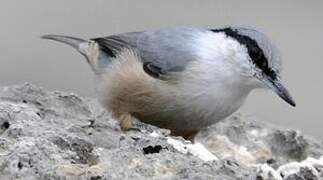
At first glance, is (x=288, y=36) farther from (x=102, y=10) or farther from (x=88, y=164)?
(x=88, y=164)

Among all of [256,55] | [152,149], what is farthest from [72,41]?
[152,149]

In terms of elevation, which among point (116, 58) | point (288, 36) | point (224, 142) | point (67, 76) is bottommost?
point (224, 142)

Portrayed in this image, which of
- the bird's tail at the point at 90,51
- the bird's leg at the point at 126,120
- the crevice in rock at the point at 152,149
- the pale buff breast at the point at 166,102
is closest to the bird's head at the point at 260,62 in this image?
the pale buff breast at the point at 166,102

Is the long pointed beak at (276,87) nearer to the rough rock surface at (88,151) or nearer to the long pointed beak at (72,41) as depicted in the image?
the rough rock surface at (88,151)

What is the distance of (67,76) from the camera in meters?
8.74

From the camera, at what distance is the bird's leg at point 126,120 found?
5.70m

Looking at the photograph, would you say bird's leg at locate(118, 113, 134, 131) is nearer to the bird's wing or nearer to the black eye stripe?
the bird's wing

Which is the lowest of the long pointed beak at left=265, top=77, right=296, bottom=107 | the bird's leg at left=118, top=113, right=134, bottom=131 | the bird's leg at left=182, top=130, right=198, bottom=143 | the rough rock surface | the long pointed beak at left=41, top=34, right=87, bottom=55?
the rough rock surface

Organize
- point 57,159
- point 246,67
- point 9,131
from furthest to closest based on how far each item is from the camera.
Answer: point 246,67 → point 9,131 → point 57,159

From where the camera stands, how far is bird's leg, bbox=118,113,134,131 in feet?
18.7

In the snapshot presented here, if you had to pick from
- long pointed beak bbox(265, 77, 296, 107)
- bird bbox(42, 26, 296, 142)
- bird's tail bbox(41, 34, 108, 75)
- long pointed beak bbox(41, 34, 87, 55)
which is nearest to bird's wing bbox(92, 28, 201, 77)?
bird bbox(42, 26, 296, 142)

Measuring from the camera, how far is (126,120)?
19.4ft

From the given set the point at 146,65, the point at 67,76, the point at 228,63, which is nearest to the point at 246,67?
the point at 228,63

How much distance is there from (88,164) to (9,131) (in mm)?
419
